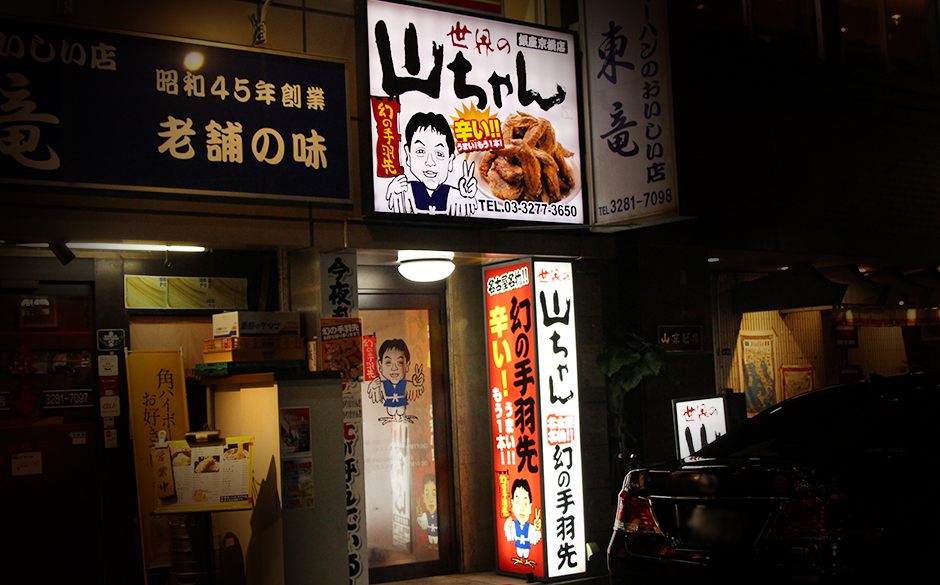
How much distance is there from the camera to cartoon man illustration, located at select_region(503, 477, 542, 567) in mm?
8523

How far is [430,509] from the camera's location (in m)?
9.11

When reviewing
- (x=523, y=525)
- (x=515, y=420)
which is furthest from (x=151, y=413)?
(x=523, y=525)

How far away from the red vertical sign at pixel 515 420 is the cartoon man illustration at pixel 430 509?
0.74 metres

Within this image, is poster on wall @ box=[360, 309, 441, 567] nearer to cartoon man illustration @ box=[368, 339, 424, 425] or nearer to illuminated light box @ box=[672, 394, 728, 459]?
cartoon man illustration @ box=[368, 339, 424, 425]

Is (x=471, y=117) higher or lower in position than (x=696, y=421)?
higher

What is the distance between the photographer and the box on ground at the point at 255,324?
6887mm

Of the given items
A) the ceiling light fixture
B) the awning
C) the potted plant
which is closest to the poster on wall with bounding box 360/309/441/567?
the potted plant

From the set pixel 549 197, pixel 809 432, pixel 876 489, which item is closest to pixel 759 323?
pixel 549 197

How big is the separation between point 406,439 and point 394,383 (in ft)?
2.18

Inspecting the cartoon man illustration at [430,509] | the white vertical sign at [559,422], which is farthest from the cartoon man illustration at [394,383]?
the white vertical sign at [559,422]

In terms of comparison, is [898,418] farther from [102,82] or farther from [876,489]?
[102,82]

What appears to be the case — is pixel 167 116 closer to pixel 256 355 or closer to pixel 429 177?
pixel 256 355

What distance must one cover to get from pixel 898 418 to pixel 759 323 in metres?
7.95

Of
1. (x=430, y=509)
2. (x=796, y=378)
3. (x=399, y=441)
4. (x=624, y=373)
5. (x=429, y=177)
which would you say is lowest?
(x=430, y=509)
